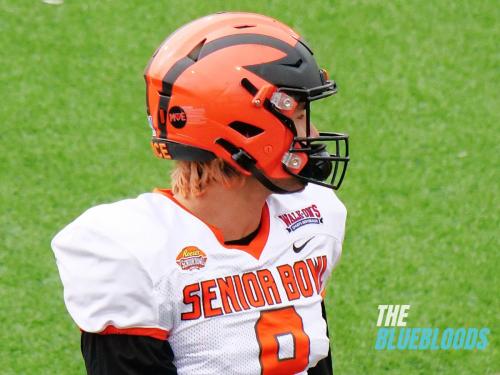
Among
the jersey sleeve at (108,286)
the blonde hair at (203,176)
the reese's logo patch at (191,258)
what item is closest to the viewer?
the jersey sleeve at (108,286)

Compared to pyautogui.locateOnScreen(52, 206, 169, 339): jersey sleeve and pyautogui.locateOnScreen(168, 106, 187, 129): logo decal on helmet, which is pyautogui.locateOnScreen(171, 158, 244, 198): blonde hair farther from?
pyautogui.locateOnScreen(52, 206, 169, 339): jersey sleeve

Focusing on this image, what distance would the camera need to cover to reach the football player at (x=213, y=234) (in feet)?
10.3

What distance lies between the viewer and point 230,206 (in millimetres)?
3393

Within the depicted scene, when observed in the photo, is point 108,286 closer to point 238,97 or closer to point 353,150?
point 238,97

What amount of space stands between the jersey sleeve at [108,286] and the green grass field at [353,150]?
2.42m

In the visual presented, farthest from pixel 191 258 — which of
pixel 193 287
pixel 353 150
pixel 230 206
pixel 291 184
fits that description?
pixel 353 150

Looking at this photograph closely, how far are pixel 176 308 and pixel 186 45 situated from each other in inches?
31.8

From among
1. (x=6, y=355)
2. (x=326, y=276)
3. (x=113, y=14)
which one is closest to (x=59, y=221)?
(x=6, y=355)

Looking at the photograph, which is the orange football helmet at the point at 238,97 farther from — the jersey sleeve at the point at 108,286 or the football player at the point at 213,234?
the jersey sleeve at the point at 108,286

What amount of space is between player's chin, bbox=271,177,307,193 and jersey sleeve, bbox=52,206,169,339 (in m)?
0.53

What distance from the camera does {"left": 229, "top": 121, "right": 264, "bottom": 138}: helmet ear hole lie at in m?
3.29

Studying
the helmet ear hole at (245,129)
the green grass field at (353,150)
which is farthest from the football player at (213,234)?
the green grass field at (353,150)

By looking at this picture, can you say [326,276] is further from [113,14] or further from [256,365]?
[113,14]

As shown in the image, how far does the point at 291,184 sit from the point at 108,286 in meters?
0.68
